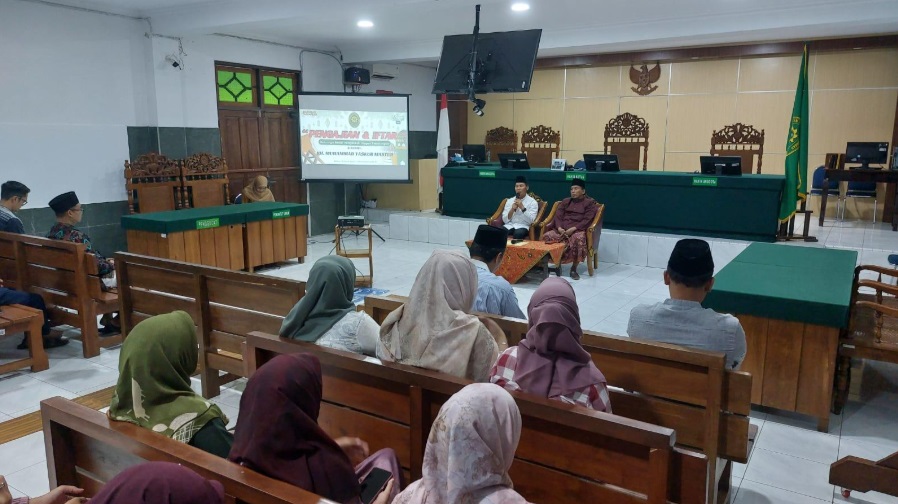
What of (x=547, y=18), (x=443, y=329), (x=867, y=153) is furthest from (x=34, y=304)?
(x=867, y=153)

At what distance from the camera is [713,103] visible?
380 inches

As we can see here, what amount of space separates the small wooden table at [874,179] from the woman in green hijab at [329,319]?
756 cm

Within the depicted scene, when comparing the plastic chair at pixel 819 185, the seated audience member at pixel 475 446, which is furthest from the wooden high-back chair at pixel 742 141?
the seated audience member at pixel 475 446

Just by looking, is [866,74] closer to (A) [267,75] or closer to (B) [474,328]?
(A) [267,75]

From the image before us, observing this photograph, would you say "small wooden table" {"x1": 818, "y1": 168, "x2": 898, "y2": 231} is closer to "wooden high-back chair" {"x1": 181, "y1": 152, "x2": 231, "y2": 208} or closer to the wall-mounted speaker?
the wall-mounted speaker

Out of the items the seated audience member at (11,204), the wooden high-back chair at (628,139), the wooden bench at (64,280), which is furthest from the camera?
the wooden high-back chair at (628,139)

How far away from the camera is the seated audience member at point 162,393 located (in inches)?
67.6

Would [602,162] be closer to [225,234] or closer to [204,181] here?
[225,234]

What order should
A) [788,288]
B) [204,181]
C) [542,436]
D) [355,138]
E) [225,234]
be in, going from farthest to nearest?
[355,138]
[204,181]
[225,234]
[788,288]
[542,436]

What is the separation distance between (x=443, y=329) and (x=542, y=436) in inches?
18.4

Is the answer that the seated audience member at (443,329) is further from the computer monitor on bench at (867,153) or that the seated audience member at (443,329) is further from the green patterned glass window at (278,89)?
the computer monitor on bench at (867,153)

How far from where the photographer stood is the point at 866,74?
337 inches

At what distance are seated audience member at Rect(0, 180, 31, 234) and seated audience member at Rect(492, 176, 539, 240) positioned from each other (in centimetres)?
473

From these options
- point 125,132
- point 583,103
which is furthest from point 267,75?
point 583,103
